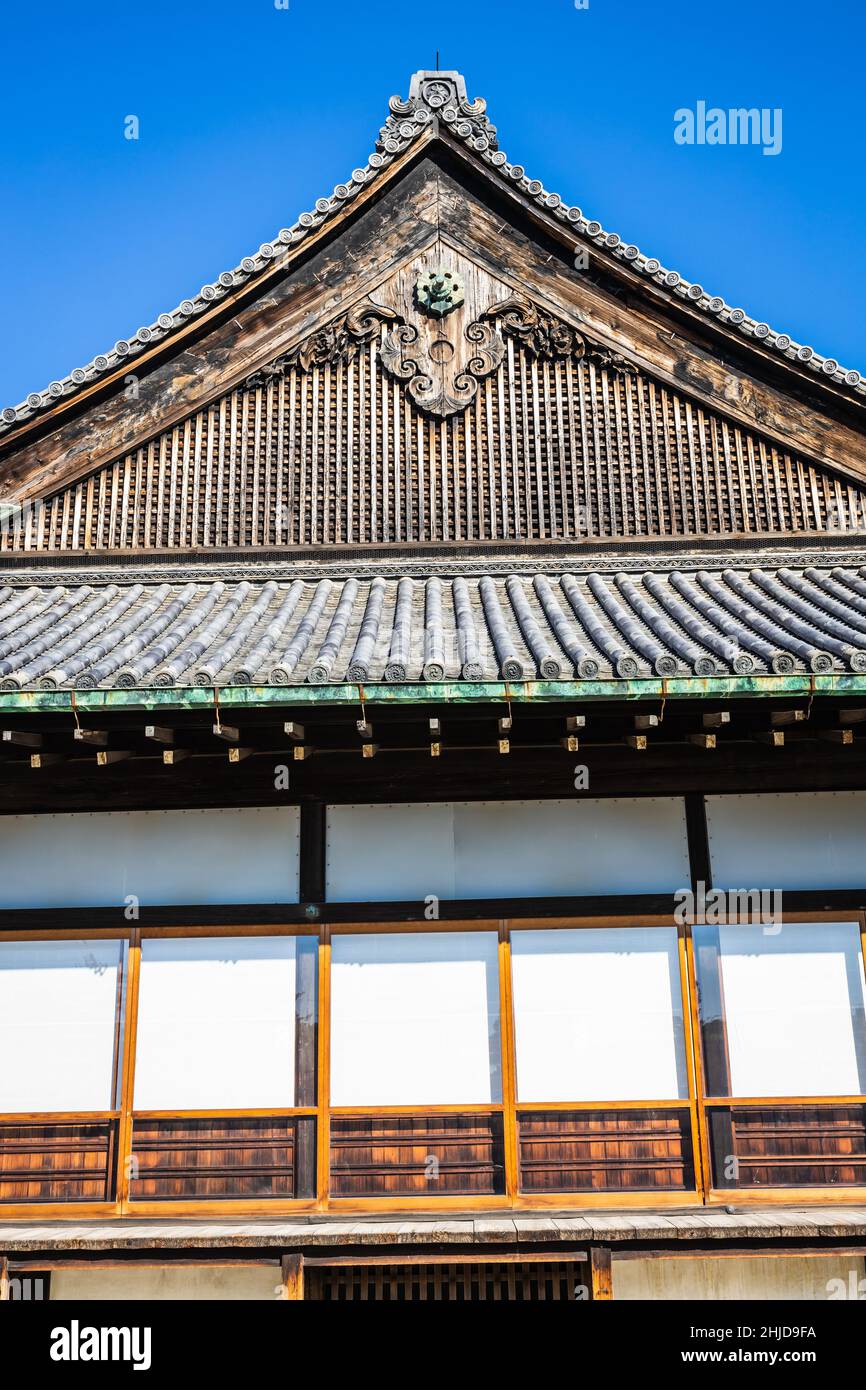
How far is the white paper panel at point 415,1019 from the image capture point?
702cm

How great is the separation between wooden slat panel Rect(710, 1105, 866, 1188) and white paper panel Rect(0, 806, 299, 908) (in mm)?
3272

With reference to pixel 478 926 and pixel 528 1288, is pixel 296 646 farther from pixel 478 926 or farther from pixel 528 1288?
pixel 528 1288

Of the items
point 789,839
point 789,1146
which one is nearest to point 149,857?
point 789,839

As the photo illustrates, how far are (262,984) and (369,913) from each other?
845mm

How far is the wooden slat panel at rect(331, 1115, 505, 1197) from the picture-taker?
6871 millimetres

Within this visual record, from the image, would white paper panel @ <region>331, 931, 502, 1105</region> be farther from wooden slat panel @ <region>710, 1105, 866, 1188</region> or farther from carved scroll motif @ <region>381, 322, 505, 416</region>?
carved scroll motif @ <region>381, 322, 505, 416</region>

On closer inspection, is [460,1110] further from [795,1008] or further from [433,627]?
[433,627]

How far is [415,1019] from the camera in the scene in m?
7.14

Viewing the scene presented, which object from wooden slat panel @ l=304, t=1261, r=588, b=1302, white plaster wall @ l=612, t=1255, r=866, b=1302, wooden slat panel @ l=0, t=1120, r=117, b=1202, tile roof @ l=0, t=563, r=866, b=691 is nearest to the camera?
tile roof @ l=0, t=563, r=866, b=691

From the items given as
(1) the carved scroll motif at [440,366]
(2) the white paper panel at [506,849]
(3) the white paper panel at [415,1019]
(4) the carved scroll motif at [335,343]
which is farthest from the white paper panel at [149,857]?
(4) the carved scroll motif at [335,343]

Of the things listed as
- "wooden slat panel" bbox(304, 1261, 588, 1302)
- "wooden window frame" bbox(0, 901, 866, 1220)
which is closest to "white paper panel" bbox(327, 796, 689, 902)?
"wooden window frame" bbox(0, 901, 866, 1220)

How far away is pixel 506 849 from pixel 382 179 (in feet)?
22.2

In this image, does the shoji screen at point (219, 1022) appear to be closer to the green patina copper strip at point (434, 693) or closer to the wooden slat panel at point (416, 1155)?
the wooden slat panel at point (416, 1155)

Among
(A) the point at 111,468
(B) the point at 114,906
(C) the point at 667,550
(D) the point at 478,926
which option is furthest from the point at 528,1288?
(A) the point at 111,468
